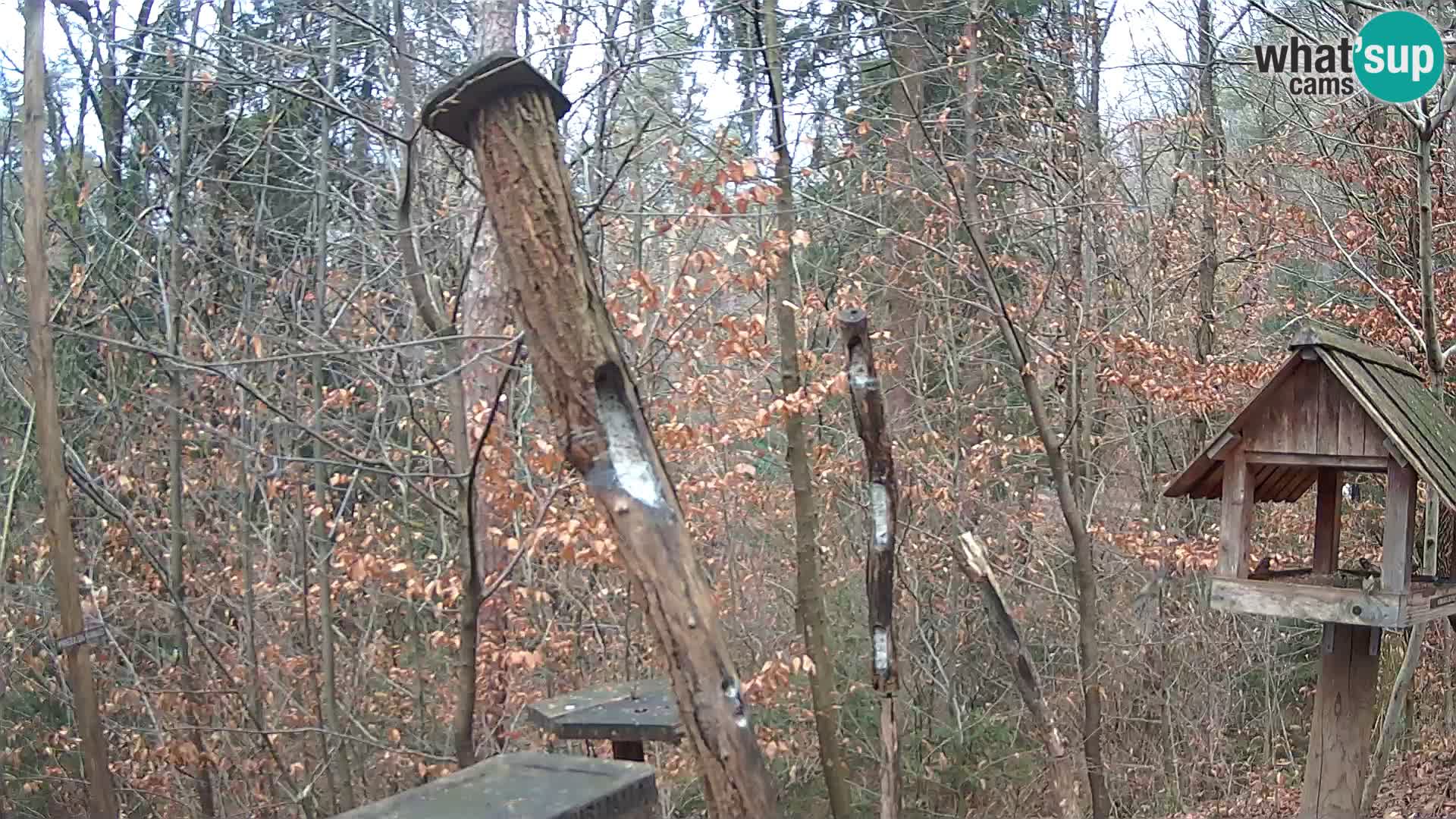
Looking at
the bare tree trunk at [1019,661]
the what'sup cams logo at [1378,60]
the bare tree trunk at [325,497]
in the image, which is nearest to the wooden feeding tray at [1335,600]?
the bare tree trunk at [1019,661]

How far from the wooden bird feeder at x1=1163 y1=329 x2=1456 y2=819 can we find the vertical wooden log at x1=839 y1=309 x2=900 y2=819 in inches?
42.5

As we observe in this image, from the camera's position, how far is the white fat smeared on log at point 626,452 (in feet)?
8.97

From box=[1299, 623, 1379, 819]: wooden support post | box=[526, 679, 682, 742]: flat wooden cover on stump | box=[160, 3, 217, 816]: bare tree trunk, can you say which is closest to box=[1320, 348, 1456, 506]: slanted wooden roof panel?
box=[1299, 623, 1379, 819]: wooden support post

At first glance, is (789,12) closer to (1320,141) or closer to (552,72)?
(552,72)

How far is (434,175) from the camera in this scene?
6.53 metres

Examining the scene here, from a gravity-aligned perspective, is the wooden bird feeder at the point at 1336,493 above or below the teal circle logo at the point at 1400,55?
below

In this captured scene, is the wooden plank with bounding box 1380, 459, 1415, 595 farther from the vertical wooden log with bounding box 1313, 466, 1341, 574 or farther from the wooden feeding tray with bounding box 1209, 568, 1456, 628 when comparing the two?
the vertical wooden log with bounding box 1313, 466, 1341, 574

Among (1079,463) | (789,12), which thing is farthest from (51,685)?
(1079,463)

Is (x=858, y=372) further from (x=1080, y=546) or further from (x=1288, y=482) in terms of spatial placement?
(x=1080, y=546)

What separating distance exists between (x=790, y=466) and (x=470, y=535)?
3404mm

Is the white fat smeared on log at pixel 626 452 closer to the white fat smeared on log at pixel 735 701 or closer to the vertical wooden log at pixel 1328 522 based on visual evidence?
the white fat smeared on log at pixel 735 701

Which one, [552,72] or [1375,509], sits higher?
[552,72]

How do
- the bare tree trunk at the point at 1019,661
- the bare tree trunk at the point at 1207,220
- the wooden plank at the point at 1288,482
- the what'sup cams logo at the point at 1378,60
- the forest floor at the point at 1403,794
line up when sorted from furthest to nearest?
the bare tree trunk at the point at 1207,220
the forest floor at the point at 1403,794
the what'sup cams logo at the point at 1378,60
the bare tree trunk at the point at 1019,661
the wooden plank at the point at 1288,482

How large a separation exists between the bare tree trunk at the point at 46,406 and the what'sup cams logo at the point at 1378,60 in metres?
5.81
